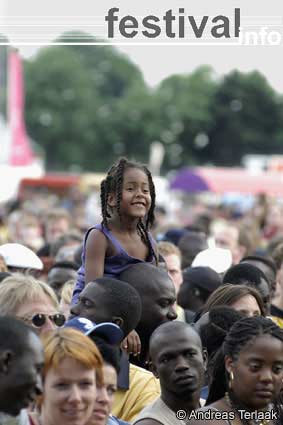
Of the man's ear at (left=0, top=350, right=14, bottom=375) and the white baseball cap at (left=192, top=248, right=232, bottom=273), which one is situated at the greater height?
the man's ear at (left=0, top=350, right=14, bottom=375)

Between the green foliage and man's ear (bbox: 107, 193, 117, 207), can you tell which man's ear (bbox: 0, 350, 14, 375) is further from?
the green foliage

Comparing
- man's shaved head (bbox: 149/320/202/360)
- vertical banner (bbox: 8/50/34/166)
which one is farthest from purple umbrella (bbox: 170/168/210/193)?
man's shaved head (bbox: 149/320/202/360)

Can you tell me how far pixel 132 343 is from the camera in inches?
239

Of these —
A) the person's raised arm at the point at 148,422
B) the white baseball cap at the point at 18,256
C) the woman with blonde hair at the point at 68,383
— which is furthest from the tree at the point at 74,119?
the woman with blonde hair at the point at 68,383

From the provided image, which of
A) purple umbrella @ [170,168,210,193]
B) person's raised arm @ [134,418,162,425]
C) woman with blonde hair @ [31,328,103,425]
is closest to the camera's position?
woman with blonde hair @ [31,328,103,425]

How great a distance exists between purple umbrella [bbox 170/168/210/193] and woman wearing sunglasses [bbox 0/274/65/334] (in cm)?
2535

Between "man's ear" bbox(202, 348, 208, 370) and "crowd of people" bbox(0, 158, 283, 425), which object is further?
"man's ear" bbox(202, 348, 208, 370)

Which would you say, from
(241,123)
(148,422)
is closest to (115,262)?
(148,422)

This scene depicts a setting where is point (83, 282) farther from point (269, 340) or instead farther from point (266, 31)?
point (266, 31)

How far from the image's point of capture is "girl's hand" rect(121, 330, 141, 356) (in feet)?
19.8

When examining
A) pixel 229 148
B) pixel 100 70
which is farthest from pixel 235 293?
pixel 100 70

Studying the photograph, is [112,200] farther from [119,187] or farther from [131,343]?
[131,343]

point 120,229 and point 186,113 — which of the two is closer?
point 120,229

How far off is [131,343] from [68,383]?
1469 millimetres
